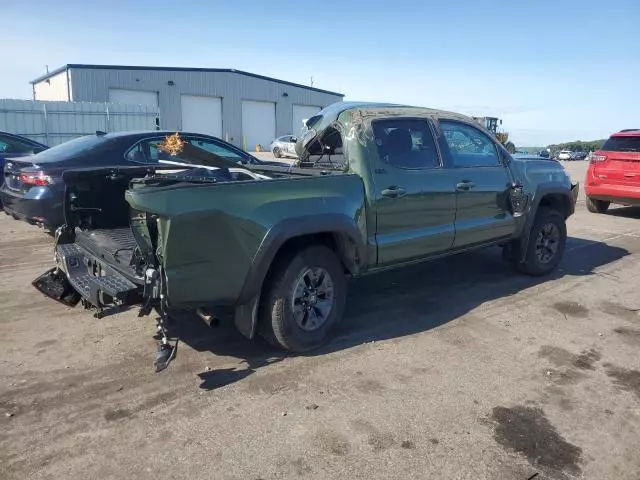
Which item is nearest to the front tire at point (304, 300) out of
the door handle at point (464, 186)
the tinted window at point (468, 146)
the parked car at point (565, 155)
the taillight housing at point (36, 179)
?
the door handle at point (464, 186)

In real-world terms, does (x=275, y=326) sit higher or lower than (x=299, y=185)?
lower

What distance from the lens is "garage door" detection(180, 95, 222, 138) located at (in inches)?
1329

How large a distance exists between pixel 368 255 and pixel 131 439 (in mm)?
2229

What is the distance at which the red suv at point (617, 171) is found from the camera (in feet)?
34.1

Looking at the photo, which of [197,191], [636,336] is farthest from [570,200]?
[197,191]

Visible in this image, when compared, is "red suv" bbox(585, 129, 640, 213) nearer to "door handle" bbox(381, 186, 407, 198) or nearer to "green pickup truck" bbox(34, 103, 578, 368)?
"green pickup truck" bbox(34, 103, 578, 368)

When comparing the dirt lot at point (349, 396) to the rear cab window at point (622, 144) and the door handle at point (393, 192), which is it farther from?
the rear cab window at point (622, 144)

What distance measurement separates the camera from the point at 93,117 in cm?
2269

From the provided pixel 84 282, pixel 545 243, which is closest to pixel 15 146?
pixel 84 282

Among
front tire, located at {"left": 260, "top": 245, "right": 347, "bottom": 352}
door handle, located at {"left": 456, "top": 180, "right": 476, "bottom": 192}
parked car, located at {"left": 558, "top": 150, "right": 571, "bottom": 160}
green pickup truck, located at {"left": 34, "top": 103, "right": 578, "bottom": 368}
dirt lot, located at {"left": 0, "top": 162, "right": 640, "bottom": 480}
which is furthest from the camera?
parked car, located at {"left": 558, "top": 150, "right": 571, "bottom": 160}

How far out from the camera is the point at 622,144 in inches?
422

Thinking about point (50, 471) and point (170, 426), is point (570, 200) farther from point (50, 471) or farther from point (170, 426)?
point (50, 471)

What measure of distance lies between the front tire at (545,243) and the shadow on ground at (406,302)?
144mm

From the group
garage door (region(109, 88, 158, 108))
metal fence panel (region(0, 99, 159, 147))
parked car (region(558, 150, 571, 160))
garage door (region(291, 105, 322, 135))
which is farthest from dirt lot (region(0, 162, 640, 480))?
parked car (region(558, 150, 571, 160))
